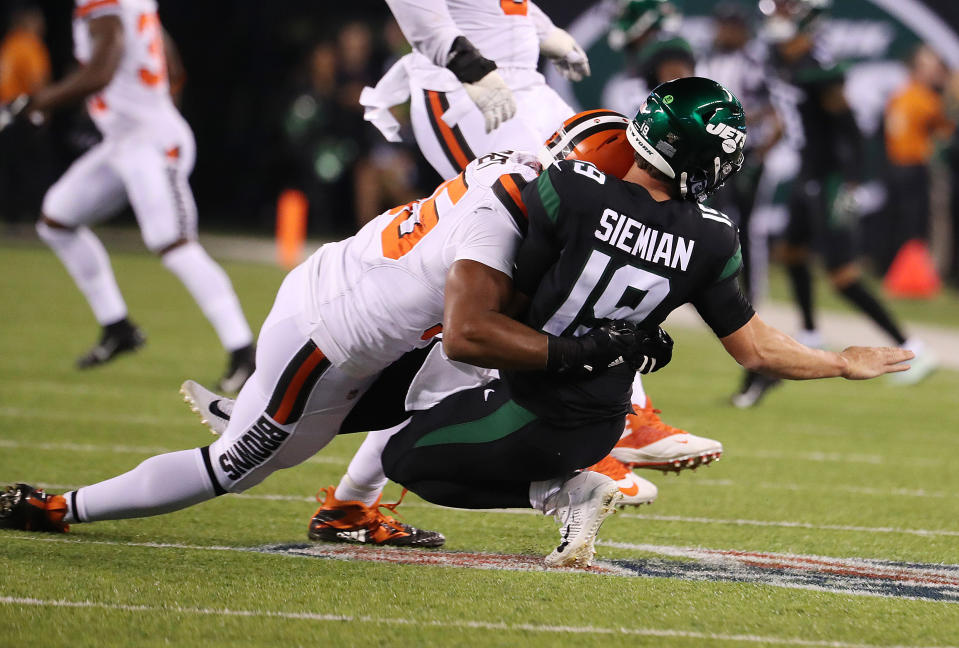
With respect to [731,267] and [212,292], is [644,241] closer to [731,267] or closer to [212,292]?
[731,267]

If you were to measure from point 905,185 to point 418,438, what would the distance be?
13092 mm

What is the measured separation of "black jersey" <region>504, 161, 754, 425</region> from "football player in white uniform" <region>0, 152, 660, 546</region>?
9cm

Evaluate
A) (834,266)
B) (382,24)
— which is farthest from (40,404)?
(382,24)

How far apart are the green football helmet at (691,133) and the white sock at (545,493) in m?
0.84

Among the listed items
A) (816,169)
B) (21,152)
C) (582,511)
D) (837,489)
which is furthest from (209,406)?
(21,152)

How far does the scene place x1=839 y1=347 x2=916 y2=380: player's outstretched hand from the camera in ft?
12.5

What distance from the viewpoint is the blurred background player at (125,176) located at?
759 centimetres

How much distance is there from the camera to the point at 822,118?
8359 mm

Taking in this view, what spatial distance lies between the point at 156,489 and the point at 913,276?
12.2m

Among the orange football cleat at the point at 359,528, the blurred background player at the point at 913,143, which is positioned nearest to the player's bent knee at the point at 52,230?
the orange football cleat at the point at 359,528

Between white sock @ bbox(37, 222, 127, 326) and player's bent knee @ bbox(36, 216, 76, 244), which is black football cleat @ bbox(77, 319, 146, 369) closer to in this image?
white sock @ bbox(37, 222, 127, 326)

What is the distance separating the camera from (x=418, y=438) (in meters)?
3.98

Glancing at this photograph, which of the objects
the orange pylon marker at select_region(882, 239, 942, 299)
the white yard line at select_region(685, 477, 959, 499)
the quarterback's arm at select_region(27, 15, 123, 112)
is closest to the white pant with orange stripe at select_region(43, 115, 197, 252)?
the quarterback's arm at select_region(27, 15, 123, 112)

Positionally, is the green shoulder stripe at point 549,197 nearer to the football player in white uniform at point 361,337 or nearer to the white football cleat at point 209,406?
the football player in white uniform at point 361,337
